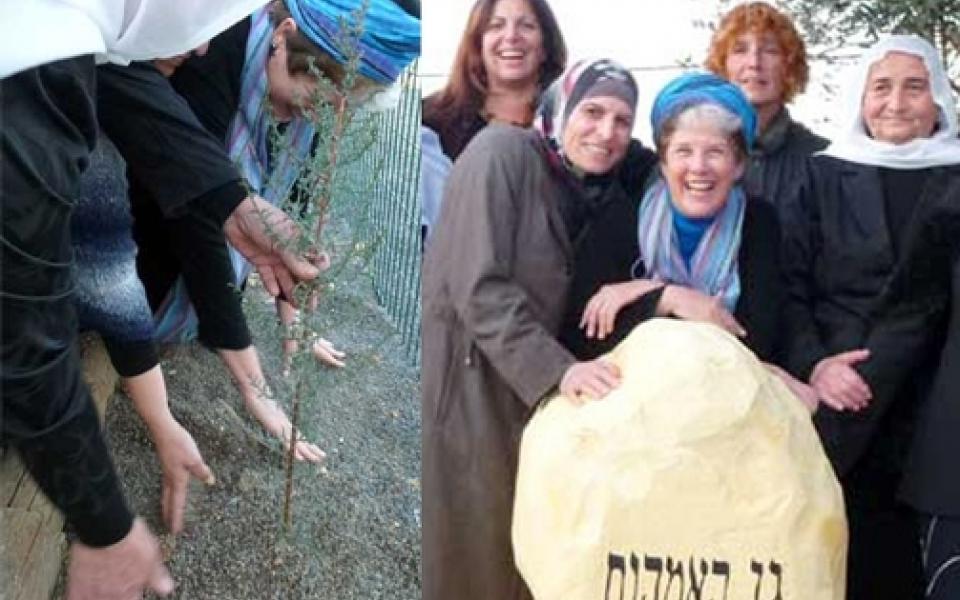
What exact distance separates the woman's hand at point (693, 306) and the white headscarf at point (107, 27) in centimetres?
67

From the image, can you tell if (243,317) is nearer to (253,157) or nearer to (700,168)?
(253,157)

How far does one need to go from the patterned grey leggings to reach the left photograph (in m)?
0.76

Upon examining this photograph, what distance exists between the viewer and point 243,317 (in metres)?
1.71

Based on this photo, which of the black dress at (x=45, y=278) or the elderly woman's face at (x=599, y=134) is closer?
the black dress at (x=45, y=278)

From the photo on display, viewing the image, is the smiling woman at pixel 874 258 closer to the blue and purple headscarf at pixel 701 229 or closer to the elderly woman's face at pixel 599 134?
the blue and purple headscarf at pixel 701 229

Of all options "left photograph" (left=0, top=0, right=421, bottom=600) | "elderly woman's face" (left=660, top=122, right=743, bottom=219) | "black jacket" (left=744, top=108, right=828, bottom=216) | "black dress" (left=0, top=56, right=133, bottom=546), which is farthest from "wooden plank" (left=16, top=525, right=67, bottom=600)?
"black jacket" (left=744, top=108, right=828, bottom=216)

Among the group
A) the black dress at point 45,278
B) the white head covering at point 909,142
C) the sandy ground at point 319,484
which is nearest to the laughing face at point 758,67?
the white head covering at point 909,142

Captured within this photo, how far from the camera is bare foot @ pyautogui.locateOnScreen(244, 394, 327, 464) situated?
1.74 m

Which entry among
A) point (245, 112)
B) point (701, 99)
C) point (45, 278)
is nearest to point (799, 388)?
point (701, 99)

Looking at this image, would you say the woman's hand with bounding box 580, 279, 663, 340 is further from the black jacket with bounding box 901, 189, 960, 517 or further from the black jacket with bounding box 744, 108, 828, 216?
the black jacket with bounding box 901, 189, 960, 517

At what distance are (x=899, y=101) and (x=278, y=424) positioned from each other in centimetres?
100

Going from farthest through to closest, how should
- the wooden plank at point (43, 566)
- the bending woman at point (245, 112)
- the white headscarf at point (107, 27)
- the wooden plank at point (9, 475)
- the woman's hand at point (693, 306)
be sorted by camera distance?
the woman's hand at point (693, 306), the bending woman at point (245, 112), the wooden plank at point (43, 566), the wooden plank at point (9, 475), the white headscarf at point (107, 27)

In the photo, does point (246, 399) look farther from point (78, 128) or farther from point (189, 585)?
point (78, 128)

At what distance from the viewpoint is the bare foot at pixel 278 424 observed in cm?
174
